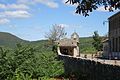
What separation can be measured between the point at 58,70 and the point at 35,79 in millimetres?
7596

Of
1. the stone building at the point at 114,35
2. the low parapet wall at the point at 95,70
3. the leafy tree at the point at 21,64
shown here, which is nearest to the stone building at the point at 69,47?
the stone building at the point at 114,35

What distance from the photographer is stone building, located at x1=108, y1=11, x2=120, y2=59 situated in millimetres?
72875

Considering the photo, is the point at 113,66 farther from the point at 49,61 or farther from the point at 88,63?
the point at 49,61

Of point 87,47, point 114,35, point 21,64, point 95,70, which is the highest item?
point 114,35

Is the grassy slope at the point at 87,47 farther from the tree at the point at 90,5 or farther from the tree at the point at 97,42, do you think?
the tree at the point at 90,5

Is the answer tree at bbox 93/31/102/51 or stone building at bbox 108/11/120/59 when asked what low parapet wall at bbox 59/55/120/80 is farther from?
tree at bbox 93/31/102/51

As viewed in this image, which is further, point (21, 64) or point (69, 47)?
point (69, 47)

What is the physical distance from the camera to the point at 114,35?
77.4 meters

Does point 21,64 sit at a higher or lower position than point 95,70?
higher

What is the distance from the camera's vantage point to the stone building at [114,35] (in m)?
72.9

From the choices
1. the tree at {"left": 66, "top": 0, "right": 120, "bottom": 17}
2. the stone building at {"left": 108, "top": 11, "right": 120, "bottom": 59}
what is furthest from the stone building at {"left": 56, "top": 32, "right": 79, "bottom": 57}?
the tree at {"left": 66, "top": 0, "right": 120, "bottom": 17}

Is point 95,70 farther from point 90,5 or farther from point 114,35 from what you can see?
point 114,35

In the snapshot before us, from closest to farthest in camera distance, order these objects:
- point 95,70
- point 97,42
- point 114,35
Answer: point 95,70
point 114,35
point 97,42

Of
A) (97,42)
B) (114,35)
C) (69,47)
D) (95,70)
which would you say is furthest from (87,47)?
(95,70)
